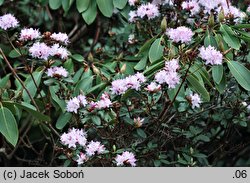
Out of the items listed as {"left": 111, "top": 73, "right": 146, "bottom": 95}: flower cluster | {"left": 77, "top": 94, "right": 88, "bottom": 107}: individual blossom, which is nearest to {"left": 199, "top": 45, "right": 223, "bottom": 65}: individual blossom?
{"left": 111, "top": 73, "right": 146, "bottom": 95}: flower cluster

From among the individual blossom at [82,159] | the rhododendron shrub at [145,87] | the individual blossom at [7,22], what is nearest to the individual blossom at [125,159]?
the rhododendron shrub at [145,87]

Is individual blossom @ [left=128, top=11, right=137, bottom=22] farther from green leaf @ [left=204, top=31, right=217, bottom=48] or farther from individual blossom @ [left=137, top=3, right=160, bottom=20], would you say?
green leaf @ [left=204, top=31, right=217, bottom=48]

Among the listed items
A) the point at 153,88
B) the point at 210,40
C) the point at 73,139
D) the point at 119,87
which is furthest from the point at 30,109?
the point at 210,40

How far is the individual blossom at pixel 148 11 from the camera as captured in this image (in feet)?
7.42

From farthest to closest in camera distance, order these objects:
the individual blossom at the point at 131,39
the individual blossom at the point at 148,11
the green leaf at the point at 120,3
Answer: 1. the individual blossom at the point at 131,39
2. the green leaf at the point at 120,3
3. the individual blossom at the point at 148,11

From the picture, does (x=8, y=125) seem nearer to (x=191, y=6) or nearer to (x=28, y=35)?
(x=28, y=35)

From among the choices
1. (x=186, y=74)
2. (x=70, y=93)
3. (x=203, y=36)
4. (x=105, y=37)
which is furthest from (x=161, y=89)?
(x=105, y=37)

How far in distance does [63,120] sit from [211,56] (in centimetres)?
66

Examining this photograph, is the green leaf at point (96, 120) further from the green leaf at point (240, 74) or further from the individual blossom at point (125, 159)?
the green leaf at point (240, 74)

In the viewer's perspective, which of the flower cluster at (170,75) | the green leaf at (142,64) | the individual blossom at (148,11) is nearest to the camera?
the flower cluster at (170,75)

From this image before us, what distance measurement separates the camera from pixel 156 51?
2061 mm

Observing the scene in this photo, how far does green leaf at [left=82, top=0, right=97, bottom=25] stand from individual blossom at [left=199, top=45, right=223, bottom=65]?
0.77 meters

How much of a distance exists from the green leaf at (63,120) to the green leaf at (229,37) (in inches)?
27.2

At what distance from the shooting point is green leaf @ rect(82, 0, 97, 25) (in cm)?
241
